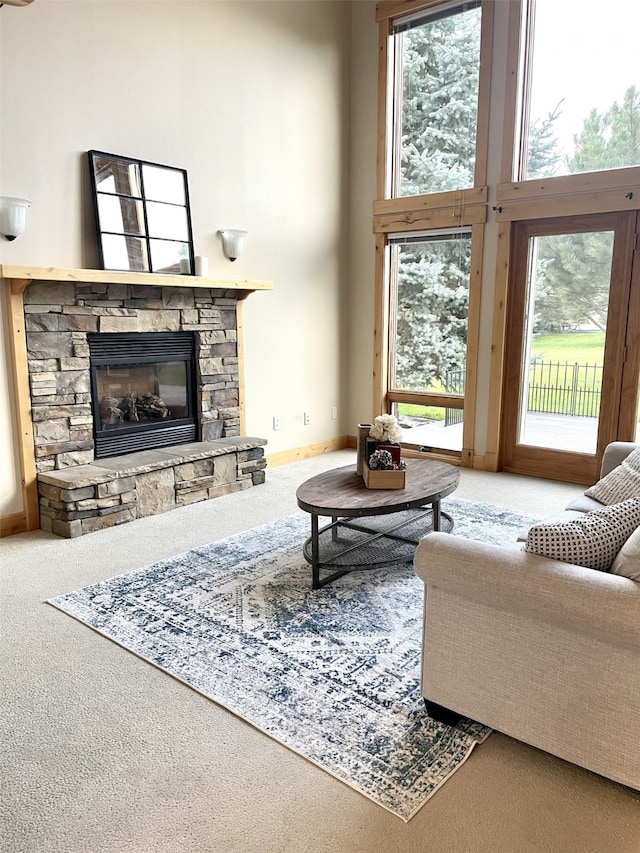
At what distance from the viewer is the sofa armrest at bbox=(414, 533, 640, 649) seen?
162cm

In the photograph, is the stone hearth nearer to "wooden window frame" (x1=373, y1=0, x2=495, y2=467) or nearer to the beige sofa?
"wooden window frame" (x1=373, y1=0, x2=495, y2=467)

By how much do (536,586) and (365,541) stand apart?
1903 millimetres

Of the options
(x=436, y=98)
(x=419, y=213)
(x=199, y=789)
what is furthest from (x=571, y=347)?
(x=199, y=789)

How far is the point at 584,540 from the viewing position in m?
1.84

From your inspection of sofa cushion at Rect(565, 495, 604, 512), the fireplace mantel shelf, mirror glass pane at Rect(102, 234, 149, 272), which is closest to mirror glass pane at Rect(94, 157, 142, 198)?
mirror glass pane at Rect(102, 234, 149, 272)

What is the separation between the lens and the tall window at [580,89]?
4520 millimetres

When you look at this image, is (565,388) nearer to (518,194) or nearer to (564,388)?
(564,388)

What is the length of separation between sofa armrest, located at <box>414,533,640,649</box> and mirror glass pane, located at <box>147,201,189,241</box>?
3.28 m

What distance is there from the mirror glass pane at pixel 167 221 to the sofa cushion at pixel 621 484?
3.19 metres

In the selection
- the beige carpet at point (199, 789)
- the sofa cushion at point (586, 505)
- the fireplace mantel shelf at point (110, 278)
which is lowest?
the beige carpet at point (199, 789)

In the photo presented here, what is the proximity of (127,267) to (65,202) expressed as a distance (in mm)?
524

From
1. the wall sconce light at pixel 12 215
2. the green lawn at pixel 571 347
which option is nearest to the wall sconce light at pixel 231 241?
the wall sconce light at pixel 12 215

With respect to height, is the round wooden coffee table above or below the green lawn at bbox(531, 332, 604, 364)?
below

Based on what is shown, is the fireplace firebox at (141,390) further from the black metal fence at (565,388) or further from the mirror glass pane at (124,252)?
the black metal fence at (565,388)
